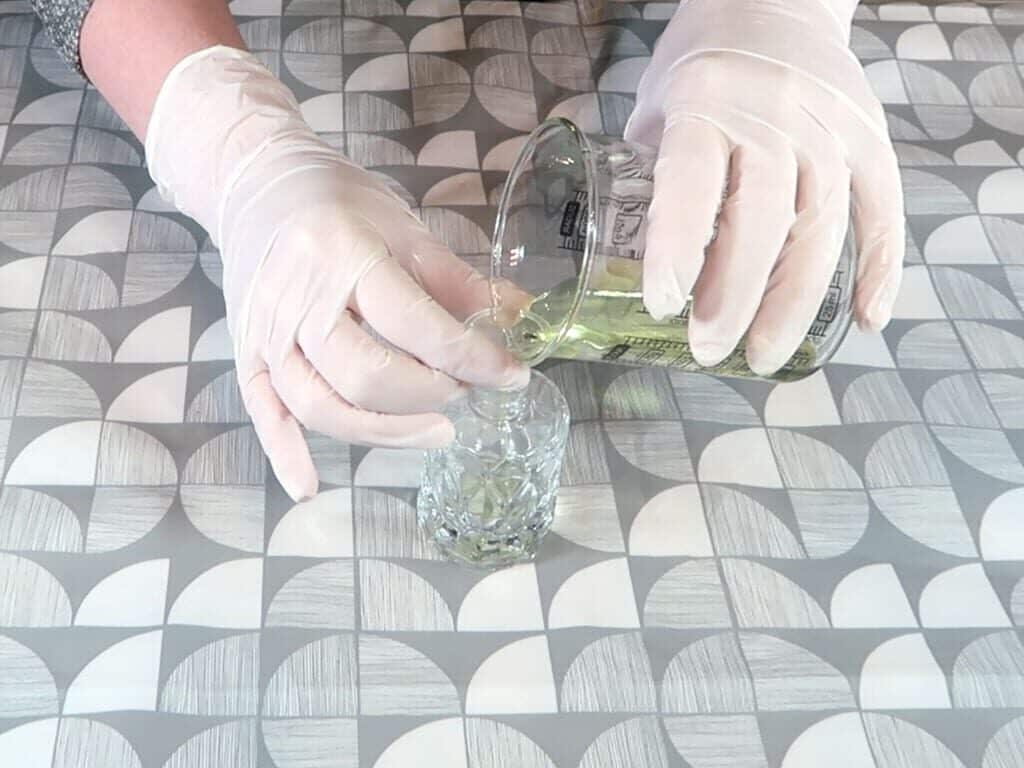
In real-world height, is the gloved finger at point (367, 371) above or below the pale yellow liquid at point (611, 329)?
below

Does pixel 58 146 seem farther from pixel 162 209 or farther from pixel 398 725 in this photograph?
pixel 398 725

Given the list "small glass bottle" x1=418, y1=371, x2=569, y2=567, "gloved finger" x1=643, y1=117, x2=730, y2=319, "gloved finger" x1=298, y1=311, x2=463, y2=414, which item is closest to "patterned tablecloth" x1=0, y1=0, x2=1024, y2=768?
"small glass bottle" x1=418, y1=371, x2=569, y2=567

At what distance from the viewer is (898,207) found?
931mm

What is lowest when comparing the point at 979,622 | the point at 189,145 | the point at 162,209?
the point at 979,622

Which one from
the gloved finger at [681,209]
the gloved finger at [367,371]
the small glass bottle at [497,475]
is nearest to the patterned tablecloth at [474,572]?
the small glass bottle at [497,475]

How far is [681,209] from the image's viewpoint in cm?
81

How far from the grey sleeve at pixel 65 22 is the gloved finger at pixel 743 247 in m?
0.67

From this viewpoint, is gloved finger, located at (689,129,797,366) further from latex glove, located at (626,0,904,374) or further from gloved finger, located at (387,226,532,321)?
gloved finger, located at (387,226,532,321)

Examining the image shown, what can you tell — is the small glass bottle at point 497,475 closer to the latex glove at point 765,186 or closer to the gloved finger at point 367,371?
the gloved finger at point 367,371

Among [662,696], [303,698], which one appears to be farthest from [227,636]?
[662,696]

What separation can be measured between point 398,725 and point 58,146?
75 centimetres

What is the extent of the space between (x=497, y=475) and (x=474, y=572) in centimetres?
8

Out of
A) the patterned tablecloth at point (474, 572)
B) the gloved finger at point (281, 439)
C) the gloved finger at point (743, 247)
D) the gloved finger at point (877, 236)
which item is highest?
the gloved finger at point (743, 247)

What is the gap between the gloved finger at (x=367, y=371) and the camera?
2.86ft
